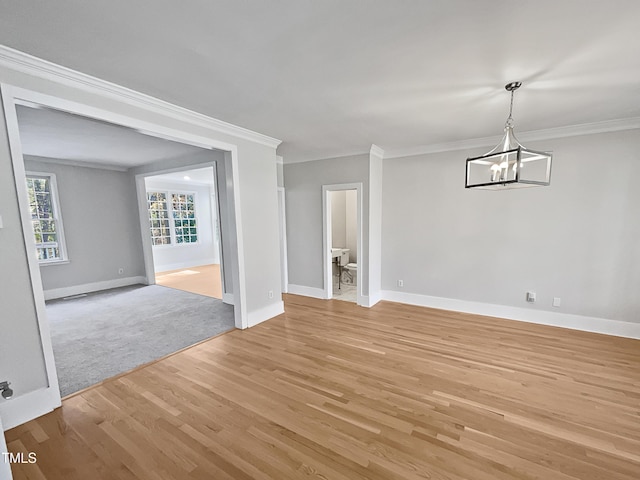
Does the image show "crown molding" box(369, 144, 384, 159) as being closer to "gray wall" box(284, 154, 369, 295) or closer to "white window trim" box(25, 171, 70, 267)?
"gray wall" box(284, 154, 369, 295)

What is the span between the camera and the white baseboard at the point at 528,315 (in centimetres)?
333

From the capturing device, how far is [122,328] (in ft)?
12.2

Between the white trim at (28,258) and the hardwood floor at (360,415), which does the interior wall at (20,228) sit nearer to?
the white trim at (28,258)

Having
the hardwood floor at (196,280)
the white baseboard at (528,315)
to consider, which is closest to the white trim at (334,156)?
the white baseboard at (528,315)

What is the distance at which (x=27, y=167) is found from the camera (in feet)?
15.9

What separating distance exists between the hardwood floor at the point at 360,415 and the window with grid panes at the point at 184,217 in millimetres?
5995

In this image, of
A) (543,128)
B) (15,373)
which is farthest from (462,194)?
(15,373)

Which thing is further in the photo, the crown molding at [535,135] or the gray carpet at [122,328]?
the crown molding at [535,135]

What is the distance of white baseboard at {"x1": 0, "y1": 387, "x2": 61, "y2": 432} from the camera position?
1901 millimetres

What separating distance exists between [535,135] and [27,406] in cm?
602

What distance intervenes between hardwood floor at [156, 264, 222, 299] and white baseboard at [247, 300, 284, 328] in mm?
1629

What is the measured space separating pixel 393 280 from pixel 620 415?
2999 mm

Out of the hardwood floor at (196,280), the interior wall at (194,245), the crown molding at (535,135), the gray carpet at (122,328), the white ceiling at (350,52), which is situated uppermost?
the white ceiling at (350,52)

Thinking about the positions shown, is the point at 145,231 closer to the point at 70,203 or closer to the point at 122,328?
the point at 70,203
